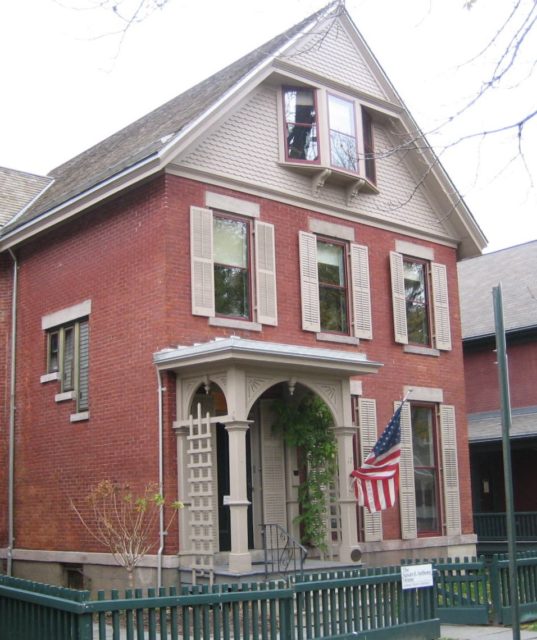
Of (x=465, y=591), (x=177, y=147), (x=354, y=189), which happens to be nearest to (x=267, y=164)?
(x=354, y=189)

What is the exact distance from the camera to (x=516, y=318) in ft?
82.5

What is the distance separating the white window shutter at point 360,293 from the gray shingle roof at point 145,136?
398 centimetres

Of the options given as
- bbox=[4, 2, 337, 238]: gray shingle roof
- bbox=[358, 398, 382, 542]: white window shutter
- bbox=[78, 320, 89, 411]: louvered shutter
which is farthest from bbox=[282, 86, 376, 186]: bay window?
bbox=[78, 320, 89, 411]: louvered shutter

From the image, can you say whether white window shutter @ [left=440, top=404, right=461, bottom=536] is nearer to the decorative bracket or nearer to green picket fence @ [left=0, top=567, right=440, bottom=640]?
the decorative bracket

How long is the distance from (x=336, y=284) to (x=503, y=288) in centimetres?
1153

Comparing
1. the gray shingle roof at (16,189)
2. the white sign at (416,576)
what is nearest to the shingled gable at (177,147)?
the gray shingle roof at (16,189)

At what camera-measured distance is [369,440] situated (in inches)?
674

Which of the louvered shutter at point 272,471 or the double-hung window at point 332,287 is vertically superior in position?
the double-hung window at point 332,287

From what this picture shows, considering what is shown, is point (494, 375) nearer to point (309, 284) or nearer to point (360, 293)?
point (360, 293)

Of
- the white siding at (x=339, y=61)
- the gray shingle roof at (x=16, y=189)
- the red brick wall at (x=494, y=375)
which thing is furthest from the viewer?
the red brick wall at (x=494, y=375)

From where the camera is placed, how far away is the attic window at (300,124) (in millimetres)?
16828

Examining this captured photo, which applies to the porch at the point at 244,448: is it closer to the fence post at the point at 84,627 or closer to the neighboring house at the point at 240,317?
the neighboring house at the point at 240,317

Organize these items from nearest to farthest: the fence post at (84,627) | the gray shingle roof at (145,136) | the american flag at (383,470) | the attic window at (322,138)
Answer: the fence post at (84,627) → the american flag at (383,470) → the gray shingle roof at (145,136) → the attic window at (322,138)

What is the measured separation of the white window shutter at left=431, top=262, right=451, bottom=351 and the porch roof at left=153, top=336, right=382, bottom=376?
4388 mm
